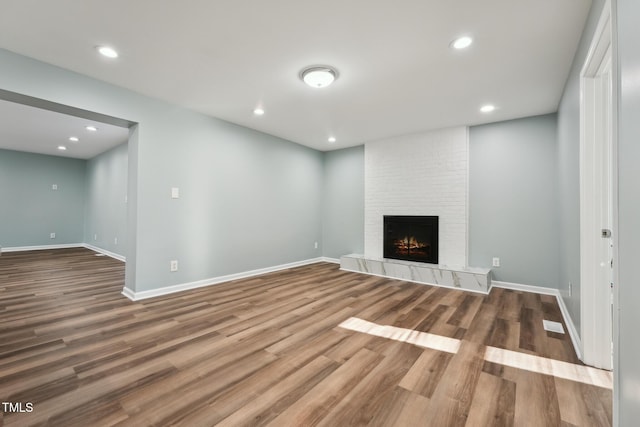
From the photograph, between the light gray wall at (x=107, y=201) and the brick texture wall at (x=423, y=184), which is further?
the light gray wall at (x=107, y=201)

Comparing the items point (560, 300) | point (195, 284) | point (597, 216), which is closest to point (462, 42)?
point (597, 216)

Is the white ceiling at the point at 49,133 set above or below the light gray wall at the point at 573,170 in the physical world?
above

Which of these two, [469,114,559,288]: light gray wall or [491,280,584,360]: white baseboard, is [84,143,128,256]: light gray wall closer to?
[469,114,559,288]: light gray wall

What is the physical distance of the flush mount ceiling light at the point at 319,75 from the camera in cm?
249

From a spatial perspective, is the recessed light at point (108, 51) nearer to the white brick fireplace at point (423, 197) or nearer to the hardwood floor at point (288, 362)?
the hardwood floor at point (288, 362)

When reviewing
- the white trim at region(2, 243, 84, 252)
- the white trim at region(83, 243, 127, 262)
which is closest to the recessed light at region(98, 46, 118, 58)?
the white trim at region(83, 243, 127, 262)

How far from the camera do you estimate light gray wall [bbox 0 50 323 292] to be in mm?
2703

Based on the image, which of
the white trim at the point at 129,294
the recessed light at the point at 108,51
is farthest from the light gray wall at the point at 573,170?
the white trim at the point at 129,294

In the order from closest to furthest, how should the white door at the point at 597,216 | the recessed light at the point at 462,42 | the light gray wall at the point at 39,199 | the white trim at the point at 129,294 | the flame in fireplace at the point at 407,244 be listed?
1. the white door at the point at 597,216
2. the recessed light at the point at 462,42
3. the white trim at the point at 129,294
4. the flame in fireplace at the point at 407,244
5. the light gray wall at the point at 39,199

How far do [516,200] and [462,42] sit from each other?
2.57 m

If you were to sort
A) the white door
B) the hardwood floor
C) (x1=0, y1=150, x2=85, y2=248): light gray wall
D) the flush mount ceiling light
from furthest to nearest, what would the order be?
(x1=0, y1=150, x2=85, y2=248): light gray wall → the flush mount ceiling light → the white door → the hardwood floor

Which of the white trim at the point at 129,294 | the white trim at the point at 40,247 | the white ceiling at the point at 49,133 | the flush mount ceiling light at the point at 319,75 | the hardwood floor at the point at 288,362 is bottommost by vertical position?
the hardwood floor at the point at 288,362

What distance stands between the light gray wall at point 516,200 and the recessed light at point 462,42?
89.1 inches

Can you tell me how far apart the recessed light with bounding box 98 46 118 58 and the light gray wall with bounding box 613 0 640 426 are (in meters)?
3.19
